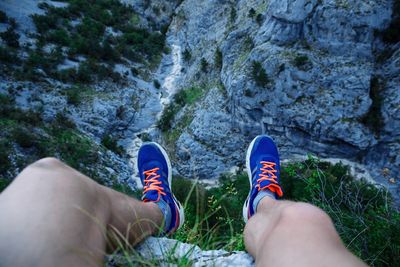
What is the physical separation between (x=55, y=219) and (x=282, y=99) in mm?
12780

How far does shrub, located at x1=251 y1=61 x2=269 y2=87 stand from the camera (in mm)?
13159

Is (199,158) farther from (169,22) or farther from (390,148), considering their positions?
(169,22)

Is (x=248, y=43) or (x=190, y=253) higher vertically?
(x=248, y=43)

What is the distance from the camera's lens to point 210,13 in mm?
19266

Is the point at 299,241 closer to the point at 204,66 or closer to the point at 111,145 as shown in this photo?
the point at 111,145

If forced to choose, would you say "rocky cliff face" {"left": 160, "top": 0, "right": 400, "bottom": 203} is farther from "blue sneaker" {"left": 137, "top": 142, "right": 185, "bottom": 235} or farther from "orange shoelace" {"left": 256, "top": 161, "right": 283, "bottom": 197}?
"orange shoelace" {"left": 256, "top": 161, "right": 283, "bottom": 197}

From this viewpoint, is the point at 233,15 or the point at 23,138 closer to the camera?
the point at 23,138

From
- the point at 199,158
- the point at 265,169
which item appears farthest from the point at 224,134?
the point at 265,169

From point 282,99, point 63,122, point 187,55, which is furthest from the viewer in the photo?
point 187,55

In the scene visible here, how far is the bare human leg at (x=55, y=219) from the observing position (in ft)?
3.37

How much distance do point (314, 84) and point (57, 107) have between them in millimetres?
11213

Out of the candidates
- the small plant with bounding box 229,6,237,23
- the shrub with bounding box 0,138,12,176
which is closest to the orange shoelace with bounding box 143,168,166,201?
the shrub with bounding box 0,138,12,176

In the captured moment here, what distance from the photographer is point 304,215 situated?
143 cm

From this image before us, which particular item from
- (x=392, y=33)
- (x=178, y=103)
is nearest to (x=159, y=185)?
(x=178, y=103)
